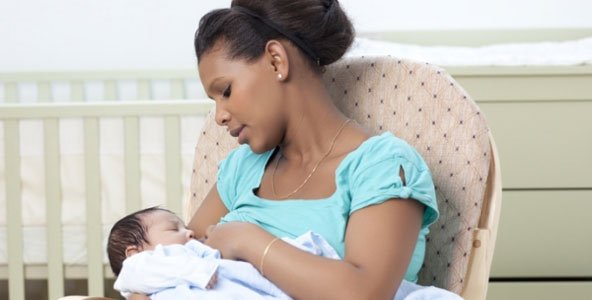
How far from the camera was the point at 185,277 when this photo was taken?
1.33 metres

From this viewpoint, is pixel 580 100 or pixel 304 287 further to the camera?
pixel 580 100

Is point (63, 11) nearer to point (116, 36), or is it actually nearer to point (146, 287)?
point (116, 36)

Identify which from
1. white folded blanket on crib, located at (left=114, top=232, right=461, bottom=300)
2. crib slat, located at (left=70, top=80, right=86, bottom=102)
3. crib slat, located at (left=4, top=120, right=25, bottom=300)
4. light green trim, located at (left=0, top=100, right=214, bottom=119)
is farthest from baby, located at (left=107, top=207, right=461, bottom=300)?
crib slat, located at (left=70, top=80, right=86, bottom=102)

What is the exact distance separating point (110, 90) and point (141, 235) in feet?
6.75

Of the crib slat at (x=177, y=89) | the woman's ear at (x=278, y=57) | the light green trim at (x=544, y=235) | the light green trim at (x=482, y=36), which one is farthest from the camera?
the crib slat at (x=177, y=89)

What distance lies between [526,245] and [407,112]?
1.31m

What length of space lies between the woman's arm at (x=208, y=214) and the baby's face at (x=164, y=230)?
0.05 metres

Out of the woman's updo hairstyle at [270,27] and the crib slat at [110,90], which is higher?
the crib slat at [110,90]

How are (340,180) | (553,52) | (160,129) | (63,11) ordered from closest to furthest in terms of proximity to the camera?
1. (340,180)
2. (553,52)
3. (160,129)
4. (63,11)

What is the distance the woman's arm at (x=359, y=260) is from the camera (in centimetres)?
126

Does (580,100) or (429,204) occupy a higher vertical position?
(580,100)

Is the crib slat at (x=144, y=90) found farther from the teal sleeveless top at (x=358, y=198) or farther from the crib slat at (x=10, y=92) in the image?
the teal sleeveless top at (x=358, y=198)


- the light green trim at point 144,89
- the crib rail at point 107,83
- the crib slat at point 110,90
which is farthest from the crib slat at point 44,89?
the light green trim at point 144,89

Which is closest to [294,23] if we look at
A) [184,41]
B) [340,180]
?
[340,180]
